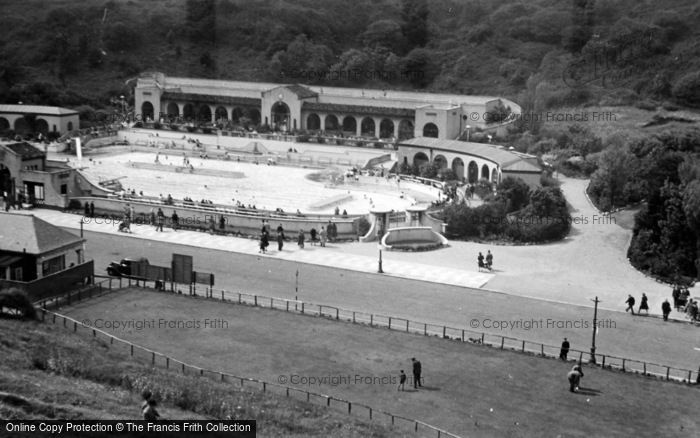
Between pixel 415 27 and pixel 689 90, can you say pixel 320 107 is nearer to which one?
pixel 689 90

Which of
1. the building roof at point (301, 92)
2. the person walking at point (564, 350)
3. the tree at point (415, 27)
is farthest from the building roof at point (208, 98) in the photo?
the person walking at point (564, 350)

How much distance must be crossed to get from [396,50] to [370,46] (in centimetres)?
307

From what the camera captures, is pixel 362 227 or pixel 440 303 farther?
pixel 362 227

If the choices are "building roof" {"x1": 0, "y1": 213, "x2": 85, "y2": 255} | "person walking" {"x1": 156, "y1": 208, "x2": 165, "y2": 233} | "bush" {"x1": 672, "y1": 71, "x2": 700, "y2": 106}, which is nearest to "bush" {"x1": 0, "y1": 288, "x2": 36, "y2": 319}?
"building roof" {"x1": 0, "y1": 213, "x2": 85, "y2": 255}

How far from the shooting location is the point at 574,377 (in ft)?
74.2

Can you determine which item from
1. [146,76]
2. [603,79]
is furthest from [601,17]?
[146,76]

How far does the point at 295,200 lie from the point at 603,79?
4104cm

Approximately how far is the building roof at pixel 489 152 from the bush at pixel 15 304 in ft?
97.6

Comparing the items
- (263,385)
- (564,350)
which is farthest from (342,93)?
(263,385)

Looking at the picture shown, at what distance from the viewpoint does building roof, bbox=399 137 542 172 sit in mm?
48719

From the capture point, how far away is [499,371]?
23969 millimetres

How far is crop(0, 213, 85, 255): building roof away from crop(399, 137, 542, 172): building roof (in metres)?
25.9

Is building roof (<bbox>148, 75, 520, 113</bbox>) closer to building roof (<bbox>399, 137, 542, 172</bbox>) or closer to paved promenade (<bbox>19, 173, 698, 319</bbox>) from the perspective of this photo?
building roof (<bbox>399, 137, 542, 172</bbox>)

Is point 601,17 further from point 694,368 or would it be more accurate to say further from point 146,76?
point 694,368
